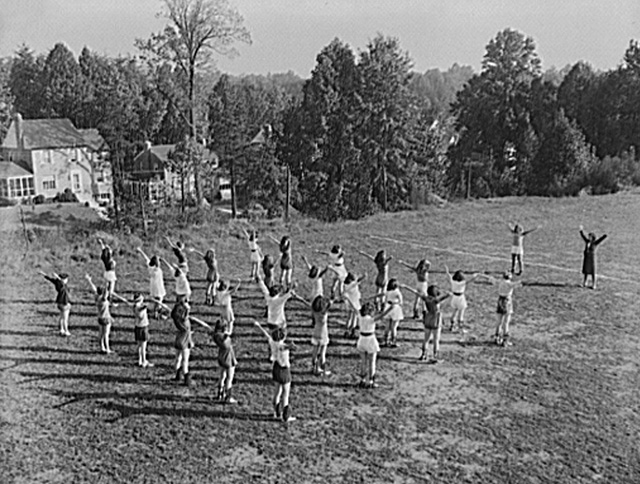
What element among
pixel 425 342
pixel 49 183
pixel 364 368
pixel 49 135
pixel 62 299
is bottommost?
pixel 364 368

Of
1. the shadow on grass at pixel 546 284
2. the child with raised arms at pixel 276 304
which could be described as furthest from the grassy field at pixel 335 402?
the child with raised arms at pixel 276 304

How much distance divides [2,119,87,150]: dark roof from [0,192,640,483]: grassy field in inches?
987

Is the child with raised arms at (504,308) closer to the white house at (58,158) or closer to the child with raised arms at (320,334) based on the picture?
the child with raised arms at (320,334)

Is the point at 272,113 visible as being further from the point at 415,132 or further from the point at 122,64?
the point at 415,132

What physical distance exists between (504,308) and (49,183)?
127 feet

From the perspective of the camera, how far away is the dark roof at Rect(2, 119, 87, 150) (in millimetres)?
45719

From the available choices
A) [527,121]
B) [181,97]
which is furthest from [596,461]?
[527,121]

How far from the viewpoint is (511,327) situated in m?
18.0

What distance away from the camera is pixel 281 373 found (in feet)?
39.3

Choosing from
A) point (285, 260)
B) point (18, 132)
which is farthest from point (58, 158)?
point (285, 260)

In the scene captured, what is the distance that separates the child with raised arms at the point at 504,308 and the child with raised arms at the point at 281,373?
5.93m

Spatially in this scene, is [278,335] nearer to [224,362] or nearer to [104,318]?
[224,362]

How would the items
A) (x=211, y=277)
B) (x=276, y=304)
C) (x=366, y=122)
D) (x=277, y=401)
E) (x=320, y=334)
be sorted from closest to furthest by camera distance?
(x=277, y=401) → (x=320, y=334) → (x=276, y=304) → (x=211, y=277) → (x=366, y=122)

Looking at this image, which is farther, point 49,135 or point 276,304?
point 49,135
